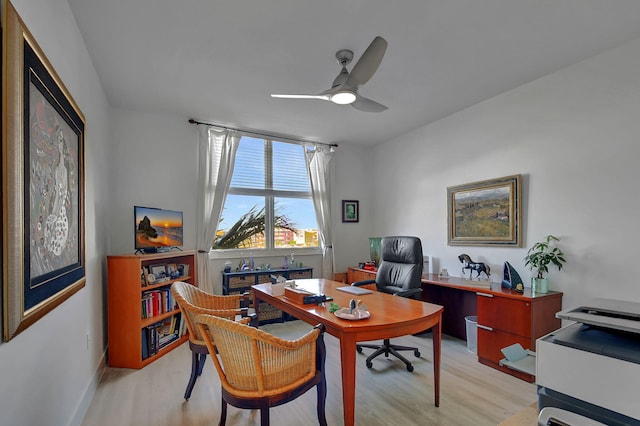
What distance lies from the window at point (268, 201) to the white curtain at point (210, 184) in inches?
8.1

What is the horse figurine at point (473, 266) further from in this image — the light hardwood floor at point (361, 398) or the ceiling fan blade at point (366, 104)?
the ceiling fan blade at point (366, 104)

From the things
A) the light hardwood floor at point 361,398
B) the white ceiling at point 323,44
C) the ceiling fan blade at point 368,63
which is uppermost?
the white ceiling at point 323,44

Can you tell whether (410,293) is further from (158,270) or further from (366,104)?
(158,270)

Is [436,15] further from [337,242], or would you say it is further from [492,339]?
[337,242]

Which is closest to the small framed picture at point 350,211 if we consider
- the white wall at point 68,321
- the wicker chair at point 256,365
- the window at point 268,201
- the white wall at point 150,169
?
the window at point 268,201

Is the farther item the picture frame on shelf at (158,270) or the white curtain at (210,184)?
the white curtain at (210,184)

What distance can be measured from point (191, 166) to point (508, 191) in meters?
3.79

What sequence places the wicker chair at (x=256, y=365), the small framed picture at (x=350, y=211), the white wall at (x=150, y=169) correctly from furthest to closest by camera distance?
1. the small framed picture at (x=350, y=211)
2. the white wall at (x=150, y=169)
3. the wicker chair at (x=256, y=365)

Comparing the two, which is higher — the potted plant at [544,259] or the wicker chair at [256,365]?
the potted plant at [544,259]

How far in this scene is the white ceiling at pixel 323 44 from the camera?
82.2 inches

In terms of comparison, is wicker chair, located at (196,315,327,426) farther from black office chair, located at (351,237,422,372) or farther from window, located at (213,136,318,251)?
window, located at (213,136,318,251)

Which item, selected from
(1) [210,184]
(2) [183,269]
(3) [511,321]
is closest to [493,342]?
(3) [511,321]

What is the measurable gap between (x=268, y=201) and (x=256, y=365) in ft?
10.9

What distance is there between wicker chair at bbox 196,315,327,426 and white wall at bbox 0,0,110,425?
27.1 inches
